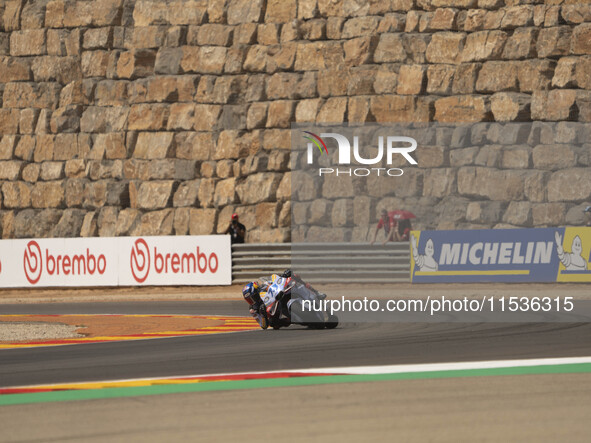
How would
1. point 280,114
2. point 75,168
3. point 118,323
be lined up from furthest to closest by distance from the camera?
point 75,168 < point 280,114 < point 118,323

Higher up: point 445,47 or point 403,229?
point 445,47

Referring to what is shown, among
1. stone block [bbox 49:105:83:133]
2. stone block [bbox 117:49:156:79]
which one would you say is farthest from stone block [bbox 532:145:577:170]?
stone block [bbox 49:105:83:133]

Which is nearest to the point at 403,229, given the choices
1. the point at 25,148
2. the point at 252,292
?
the point at 252,292

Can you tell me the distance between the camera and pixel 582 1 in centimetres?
3030

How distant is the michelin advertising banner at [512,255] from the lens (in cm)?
2239

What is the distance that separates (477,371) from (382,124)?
2194 cm

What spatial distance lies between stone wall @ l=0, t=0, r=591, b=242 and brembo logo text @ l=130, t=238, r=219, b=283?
15.1ft

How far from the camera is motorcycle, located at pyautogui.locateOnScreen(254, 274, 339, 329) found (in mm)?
14172

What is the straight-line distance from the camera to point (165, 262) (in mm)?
27516

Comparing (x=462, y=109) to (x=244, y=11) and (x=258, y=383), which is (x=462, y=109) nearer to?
(x=244, y=11)

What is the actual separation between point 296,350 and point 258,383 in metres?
2.59

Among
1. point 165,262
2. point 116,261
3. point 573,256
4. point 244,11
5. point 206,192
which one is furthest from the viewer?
point 244,11

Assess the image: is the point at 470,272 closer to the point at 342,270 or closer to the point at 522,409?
the point at 342,270

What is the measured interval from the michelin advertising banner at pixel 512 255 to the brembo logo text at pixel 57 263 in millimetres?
9480
